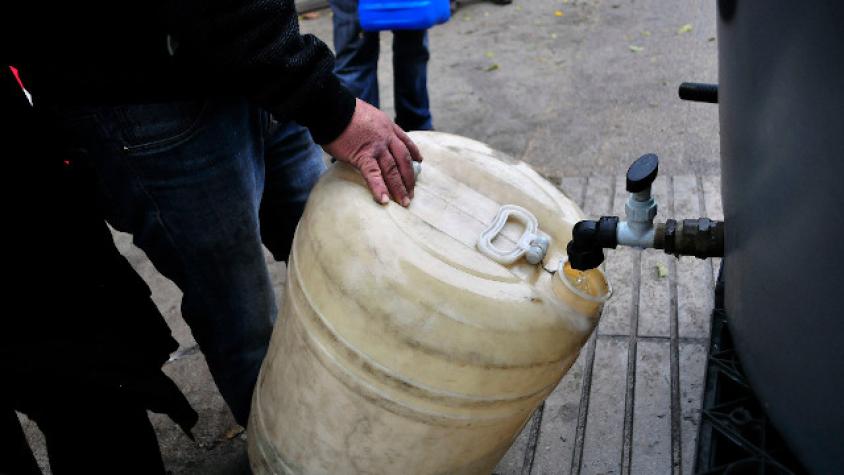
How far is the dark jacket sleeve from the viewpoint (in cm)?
153

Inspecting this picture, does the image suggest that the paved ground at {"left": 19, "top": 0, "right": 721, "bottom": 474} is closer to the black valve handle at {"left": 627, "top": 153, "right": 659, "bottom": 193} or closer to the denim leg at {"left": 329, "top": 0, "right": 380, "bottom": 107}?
the denim leg at {"left": 329, "top": 0, "right": 380, "bottom": 107}

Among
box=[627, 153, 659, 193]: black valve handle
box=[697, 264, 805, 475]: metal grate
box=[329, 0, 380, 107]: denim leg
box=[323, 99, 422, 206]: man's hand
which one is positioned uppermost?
box=[627, 153, 659, 193]: black valve handle

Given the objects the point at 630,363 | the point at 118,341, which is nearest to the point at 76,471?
the point at 118,341

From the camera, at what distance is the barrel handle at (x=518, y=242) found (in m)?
1.62

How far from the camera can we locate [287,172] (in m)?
2.13

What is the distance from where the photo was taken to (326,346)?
5.42ft

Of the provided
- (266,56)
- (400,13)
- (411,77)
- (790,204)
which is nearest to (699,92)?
(790,204)

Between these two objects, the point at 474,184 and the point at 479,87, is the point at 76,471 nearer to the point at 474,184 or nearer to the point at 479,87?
the point at 474,184

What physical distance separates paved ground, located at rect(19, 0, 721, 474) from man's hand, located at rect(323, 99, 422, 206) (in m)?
0.97

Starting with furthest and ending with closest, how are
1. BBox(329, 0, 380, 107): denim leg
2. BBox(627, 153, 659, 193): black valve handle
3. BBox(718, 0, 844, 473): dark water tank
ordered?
BBox(329, 0, 380, 107): denim leg < BBox(627, 153, 659, 193): black valve handle < BBox(718, 0, 844, 473): dark water tank

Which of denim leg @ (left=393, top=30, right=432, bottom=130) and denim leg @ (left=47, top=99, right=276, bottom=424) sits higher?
denim leg @ (left=47, top=99, right=276, bottom=424)

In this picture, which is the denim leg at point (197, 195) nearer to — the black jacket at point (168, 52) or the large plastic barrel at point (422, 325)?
the black jacket at point (168, 52)

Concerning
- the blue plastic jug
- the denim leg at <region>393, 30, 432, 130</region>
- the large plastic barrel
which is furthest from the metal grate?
the denim leg at <region>393, 30, 432, 130</region>

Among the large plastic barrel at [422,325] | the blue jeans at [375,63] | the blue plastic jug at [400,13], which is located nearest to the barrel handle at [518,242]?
the large plastic barrel at [422,325]
